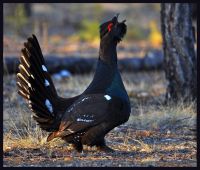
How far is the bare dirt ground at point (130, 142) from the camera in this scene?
780cm

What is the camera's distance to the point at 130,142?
9.23 meters

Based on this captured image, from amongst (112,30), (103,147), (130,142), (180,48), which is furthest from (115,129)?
(180,48)

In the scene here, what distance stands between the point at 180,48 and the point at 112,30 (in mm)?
3835

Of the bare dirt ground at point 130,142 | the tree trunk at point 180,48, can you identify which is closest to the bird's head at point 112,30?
the bare dirt ground at point 130,142

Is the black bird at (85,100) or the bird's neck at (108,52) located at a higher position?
the bird's neck at (108,52)

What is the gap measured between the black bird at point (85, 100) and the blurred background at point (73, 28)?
7.83 metres

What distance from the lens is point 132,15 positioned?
111 ft

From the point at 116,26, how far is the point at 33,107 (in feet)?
4.84

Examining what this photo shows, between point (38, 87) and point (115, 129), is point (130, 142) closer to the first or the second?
point (115, 129)

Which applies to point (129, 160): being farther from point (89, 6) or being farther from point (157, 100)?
point (89, 6)

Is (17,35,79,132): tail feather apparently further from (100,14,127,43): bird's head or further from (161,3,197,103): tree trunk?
(161,3,197,103): tree trunk

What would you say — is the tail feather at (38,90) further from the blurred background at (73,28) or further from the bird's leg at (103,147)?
the blurred background at (73,28)

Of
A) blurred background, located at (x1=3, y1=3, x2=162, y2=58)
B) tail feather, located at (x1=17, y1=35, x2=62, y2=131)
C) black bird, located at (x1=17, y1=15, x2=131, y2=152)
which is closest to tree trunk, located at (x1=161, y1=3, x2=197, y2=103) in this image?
black bird, located at (x1=17, y1=15, x2=131, y2=152)

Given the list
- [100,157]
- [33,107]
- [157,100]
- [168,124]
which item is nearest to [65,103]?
[33,107]
